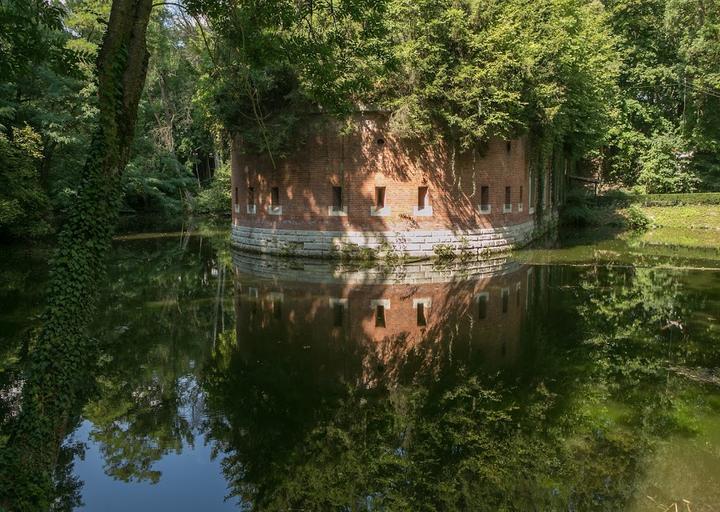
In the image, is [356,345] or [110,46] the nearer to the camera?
[110,46]

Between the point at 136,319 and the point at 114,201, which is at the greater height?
the point at 114,201

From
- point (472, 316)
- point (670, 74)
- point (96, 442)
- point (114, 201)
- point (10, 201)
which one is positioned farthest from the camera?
point (670, 74)

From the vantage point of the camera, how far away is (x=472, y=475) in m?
5.90

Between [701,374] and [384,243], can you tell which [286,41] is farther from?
[384,243]

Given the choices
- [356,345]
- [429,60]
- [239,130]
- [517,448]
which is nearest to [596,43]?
[429,60]

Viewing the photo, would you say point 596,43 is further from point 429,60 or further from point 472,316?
point 472,316

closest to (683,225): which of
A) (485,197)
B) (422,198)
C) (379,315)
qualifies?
(485,197)

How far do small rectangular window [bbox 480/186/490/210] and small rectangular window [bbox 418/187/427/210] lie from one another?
212 cm

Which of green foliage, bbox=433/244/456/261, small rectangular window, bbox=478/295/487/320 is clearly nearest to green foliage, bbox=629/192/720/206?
green foliage, bbox=433/244/456/261

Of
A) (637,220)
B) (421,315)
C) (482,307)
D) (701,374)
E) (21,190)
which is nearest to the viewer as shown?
(701,374)

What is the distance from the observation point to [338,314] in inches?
486

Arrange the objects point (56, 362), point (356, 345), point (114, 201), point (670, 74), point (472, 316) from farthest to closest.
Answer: point (670, 74), point (472, 316), point (356, 345), point (114, 201), point (56, 362)

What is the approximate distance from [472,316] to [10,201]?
62.2 feet

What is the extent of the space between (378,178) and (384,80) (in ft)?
10.4
